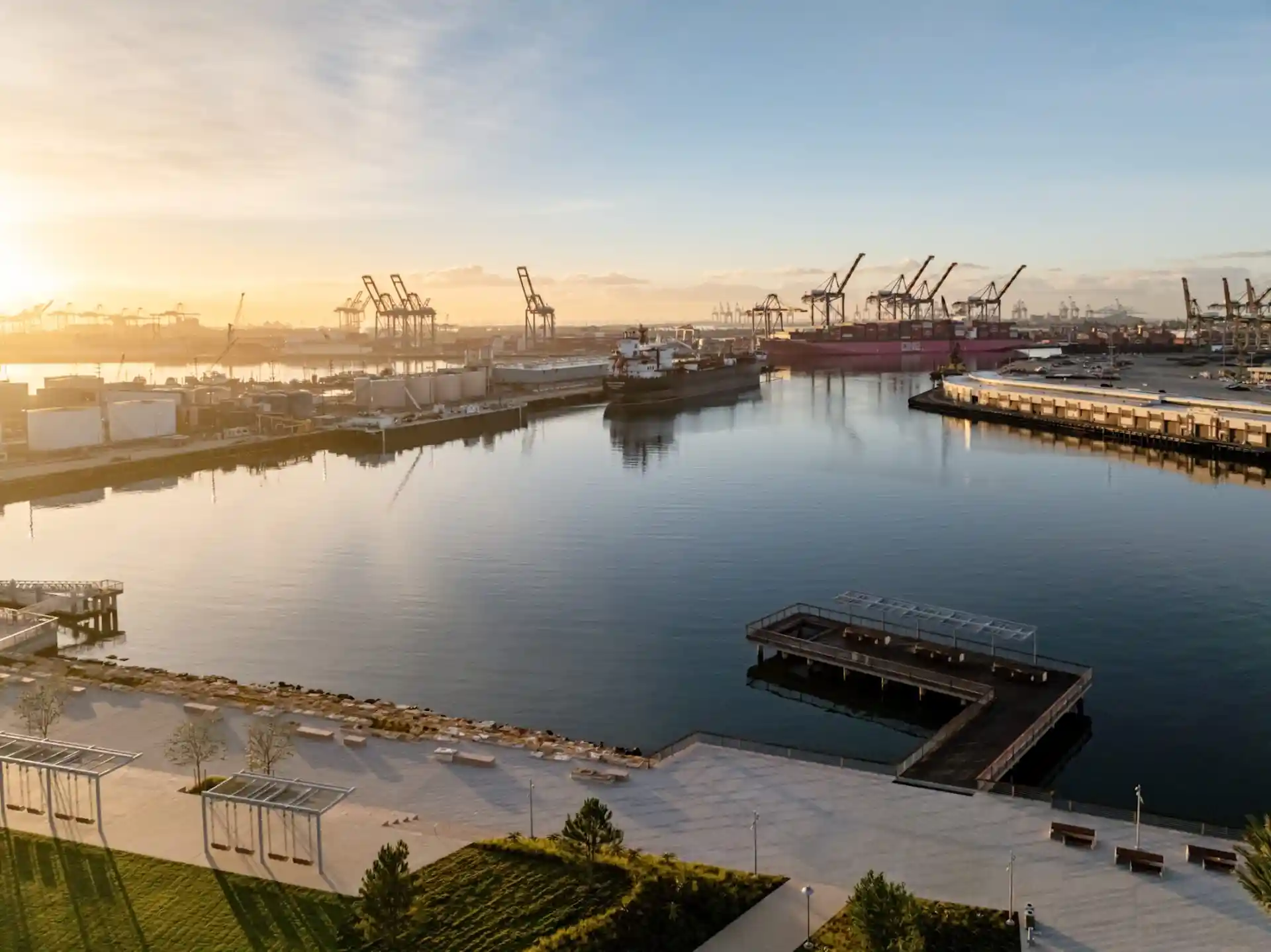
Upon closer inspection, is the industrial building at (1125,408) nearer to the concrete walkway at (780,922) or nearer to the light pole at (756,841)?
the light pole at (756,841)

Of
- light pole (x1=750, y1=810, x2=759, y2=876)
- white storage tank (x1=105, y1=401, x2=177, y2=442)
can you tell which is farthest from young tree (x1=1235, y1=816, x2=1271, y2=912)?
white storage tank (x1=105, y1=401, x2=177, y2=442)

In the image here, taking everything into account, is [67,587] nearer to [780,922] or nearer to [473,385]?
[780,922]

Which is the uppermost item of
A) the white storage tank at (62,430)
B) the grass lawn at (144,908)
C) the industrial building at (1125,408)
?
the white storage tank at (62,430)

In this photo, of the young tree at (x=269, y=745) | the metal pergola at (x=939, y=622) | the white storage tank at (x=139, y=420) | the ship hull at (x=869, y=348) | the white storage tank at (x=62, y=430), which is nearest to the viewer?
the young tree at (x=269, y=745)

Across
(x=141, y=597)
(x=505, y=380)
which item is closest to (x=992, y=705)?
(x=141, y=597)

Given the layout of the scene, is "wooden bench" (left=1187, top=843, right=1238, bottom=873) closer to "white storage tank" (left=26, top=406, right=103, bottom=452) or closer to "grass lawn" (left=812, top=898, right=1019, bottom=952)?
"grass lawn" (left=812, top=898, right=1019, bottom=952)

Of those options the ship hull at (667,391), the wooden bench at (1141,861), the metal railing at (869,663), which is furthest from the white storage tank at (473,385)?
the wooden bench at (1141,861)
